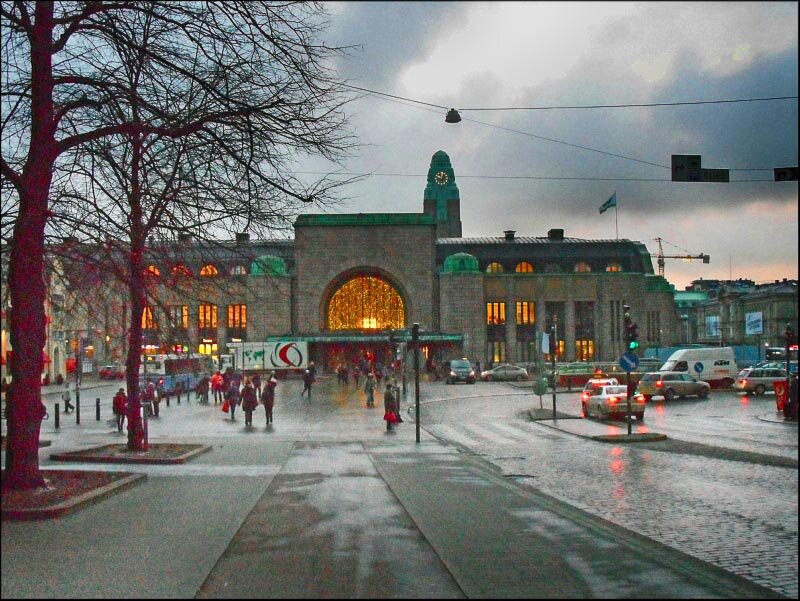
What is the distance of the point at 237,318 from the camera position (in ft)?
289

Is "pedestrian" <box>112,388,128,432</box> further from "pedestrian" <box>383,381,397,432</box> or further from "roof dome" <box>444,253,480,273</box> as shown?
"roof dome" <box>444,253,480,273</box>

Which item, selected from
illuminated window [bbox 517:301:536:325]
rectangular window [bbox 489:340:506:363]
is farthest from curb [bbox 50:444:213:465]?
illuminated window [bbox 517:301:536:325]

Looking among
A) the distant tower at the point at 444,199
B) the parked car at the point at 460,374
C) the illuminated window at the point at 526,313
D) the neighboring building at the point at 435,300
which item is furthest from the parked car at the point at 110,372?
the distant tower at the point at 444,199

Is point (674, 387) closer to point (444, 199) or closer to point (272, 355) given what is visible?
point (272, 355)

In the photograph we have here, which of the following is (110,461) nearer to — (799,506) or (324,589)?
(324,589)

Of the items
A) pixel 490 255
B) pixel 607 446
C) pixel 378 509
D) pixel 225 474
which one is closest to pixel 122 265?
pixel 225 474

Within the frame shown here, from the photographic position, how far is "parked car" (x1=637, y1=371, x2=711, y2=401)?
44.1 metres

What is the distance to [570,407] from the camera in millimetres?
40125

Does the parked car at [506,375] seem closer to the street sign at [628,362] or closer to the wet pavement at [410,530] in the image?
the street sign at [628,362]

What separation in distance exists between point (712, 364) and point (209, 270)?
41712 mm

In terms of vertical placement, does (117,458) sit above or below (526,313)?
below

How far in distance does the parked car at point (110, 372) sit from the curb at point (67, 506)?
43266 mm

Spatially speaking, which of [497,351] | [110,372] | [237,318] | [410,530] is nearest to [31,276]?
[410,530]

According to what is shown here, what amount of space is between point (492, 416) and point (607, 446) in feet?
39.6
